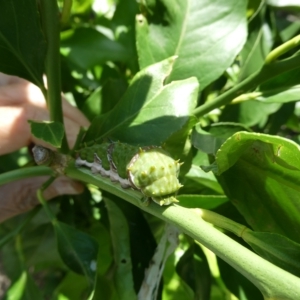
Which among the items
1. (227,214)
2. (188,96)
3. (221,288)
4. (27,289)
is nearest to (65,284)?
(27,289)

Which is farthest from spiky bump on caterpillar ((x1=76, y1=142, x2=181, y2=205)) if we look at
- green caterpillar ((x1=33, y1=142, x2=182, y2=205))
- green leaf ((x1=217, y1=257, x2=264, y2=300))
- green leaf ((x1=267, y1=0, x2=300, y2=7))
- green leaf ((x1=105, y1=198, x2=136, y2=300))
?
green leaf ((x1=267, y1=0, x2=300, y2=7))

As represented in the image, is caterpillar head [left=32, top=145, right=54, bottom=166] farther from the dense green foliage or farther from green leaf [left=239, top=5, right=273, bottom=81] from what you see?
green leaf [left=239, top=5, right=273, bottom=81]

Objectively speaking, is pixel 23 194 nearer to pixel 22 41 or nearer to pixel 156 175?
pixel 22 41

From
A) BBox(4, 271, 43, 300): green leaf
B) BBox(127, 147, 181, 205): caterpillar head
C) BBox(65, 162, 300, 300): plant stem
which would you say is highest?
BBox(127, 147, 181, 205): caterpillar head

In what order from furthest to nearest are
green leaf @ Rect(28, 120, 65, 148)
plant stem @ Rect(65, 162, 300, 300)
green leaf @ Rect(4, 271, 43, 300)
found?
green leaf @ Rect(4, 271, 43, 300) < green leaf @ Rect(28, 120, 65, 148) < plant stem @ Rect(65, 162, 300, 300)

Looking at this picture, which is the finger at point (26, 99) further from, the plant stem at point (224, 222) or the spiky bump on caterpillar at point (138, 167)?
the plant stem at point (224, 222)

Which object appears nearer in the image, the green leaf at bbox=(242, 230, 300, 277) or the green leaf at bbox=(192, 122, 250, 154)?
the green leaf at bbox=(242, 230, 300, 277)
